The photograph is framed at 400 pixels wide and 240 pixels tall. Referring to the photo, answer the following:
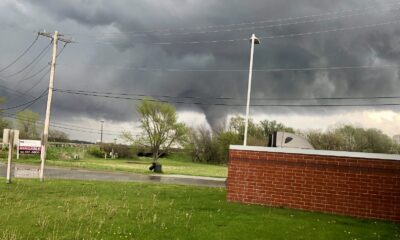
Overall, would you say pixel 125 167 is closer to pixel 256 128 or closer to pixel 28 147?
pixel 28 147

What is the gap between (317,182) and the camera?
1545cm

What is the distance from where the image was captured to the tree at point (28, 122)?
91438 mm

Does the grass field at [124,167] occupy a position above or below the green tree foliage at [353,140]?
below

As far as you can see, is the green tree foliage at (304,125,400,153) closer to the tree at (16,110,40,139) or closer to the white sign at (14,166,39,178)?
the white sign at (14,166,39,178)

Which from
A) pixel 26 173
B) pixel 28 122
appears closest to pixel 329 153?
pixel 26 173

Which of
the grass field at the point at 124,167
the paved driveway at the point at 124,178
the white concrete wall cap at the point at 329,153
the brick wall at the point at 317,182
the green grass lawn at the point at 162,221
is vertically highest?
the white concrete wall cap at the point at 329,153

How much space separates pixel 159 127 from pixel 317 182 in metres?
56.4

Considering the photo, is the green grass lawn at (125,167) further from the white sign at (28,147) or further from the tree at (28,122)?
the tree at (28,122)

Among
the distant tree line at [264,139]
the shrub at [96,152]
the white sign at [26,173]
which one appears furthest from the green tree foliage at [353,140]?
the white sign at [26,173]

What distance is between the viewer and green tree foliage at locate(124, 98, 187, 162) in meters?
70.2

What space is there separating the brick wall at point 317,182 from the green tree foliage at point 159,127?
53.8 m

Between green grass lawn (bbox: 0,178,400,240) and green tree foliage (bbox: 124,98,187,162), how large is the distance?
54112 mm

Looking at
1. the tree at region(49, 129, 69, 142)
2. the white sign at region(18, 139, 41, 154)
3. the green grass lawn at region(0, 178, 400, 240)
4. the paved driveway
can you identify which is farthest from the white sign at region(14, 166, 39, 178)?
the tree at region(49, 129, 69, 142)

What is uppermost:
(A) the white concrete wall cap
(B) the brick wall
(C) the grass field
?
(A) the white concrete wall cap
